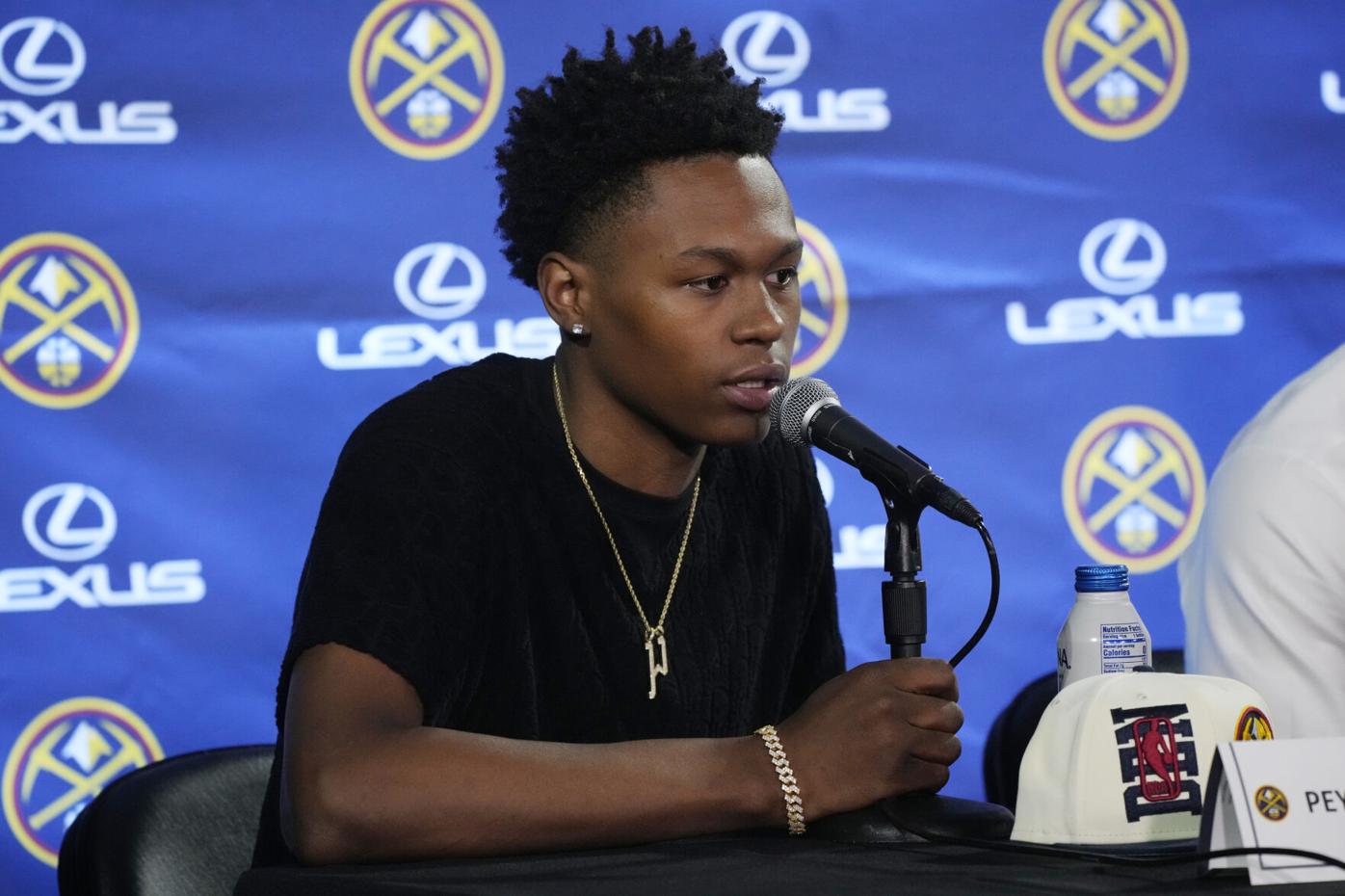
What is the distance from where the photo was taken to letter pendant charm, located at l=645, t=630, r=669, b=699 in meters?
1.75

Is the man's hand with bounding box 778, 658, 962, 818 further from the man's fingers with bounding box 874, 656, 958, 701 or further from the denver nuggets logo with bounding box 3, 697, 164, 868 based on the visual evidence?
the denver nuggets logo with bounding box 3, 697, 164, 868

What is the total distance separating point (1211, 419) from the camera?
3.01m

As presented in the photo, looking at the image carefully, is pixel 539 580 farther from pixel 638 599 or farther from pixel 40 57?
pixel 40 57

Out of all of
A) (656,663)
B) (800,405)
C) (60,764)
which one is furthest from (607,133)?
(60,764)

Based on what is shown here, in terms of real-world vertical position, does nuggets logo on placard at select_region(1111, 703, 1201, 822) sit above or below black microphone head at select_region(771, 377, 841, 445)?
below

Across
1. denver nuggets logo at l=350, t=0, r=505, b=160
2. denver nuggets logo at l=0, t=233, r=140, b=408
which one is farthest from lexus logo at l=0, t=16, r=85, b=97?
denver nuggets logo at l=350, t=0, r=505, b=160

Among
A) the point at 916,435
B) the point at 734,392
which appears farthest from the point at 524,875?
the point at 916,435

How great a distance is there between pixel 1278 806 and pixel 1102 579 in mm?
366

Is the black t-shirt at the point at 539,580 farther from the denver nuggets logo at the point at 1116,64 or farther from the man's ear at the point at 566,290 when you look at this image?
the denver nuggets logo at the point at 1116,64

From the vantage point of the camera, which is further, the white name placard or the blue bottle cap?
the blue bottle cap

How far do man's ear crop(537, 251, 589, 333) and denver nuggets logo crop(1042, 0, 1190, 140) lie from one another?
1516 millimetres

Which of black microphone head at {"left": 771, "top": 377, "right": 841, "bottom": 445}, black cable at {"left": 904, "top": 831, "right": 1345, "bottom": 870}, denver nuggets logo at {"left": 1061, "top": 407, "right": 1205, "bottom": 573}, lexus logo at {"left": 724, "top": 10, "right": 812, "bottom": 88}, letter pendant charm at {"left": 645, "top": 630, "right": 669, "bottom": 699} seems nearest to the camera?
black cable at {"left": 904, "top": 831, "right": 1345, "bottom": 870}

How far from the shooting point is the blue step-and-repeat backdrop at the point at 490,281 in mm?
2539

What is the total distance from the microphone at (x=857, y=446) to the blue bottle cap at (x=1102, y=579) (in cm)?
15
